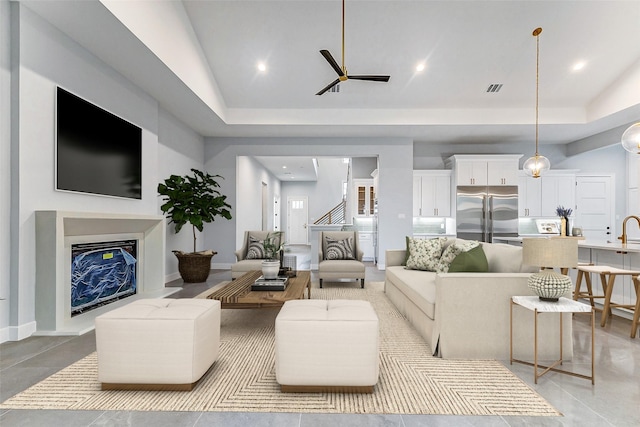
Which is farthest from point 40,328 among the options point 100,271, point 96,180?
point 96,180

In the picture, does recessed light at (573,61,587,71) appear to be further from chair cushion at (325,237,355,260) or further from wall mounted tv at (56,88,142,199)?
wall mounted tv at (56,88,142,199)

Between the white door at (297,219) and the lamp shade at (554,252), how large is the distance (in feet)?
40.4

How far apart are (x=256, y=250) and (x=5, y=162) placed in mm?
3197

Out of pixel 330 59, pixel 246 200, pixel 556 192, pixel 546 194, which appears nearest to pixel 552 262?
pixel 330 59

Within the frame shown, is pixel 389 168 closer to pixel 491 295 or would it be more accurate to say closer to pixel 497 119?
pixel 497 119

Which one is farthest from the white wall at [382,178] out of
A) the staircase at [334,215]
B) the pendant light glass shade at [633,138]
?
the staircase at [334,215]

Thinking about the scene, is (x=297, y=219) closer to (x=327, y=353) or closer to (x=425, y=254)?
(x=425, y=254)

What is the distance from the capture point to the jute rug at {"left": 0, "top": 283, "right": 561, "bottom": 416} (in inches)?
72.3

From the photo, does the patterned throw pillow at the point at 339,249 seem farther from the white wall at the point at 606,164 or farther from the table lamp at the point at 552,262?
the white wall at the point at 606,164

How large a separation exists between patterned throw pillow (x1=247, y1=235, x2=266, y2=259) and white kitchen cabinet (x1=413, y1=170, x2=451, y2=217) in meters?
4.00

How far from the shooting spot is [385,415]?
1.77 meters

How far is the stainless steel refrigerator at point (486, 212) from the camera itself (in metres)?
7.29

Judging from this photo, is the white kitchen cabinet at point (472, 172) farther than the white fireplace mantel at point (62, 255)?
Yes

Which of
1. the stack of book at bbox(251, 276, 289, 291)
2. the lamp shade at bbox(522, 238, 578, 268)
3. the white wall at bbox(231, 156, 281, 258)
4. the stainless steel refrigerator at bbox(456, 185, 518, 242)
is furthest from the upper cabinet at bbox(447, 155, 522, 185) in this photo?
the stack of book at bbox(251, 276, 289, 291)
